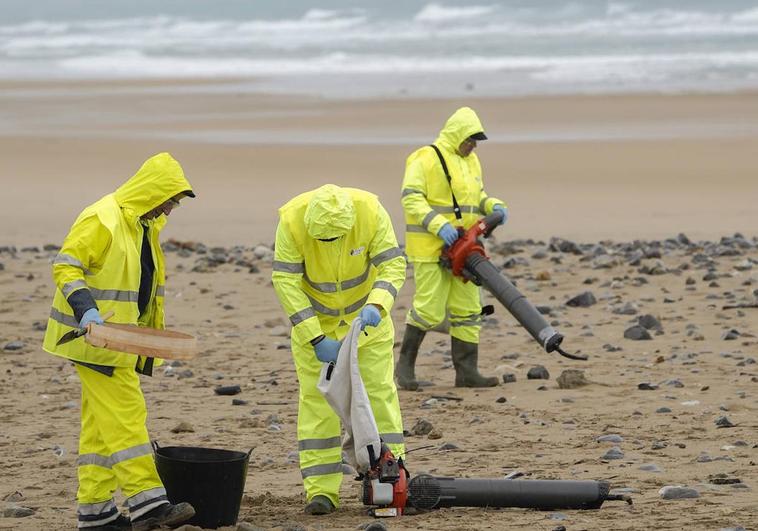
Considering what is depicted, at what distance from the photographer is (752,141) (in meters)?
24.2

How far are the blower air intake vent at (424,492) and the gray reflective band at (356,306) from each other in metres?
0.89

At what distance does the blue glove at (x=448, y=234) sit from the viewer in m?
9.16

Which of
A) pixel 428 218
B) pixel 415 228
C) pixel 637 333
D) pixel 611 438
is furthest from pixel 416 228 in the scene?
pixel 637 333

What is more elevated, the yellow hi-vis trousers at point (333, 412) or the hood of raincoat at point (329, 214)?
the hood of raincoat at point (329, 214)

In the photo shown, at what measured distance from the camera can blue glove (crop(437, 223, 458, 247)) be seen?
9.16 m

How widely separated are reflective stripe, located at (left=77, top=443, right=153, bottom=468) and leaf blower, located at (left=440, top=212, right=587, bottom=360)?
3.14 meters

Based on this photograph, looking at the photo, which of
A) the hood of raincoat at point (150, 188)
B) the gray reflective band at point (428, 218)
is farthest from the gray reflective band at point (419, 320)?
the hood of raincoat at point (150, 188)

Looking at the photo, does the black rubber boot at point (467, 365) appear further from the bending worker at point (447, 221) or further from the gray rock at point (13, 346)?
the gray rock at point (13, 346)

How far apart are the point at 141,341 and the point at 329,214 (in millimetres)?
1054

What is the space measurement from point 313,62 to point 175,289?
35.8 m

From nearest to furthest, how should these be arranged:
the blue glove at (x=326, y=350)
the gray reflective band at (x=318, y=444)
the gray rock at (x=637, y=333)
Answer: the blue glove at (x=326, y=350) → the gray reflective band at (x=318, y=444) → the gray rock at (x=637, y=333)

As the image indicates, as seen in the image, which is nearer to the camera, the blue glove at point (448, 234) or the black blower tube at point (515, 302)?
the black blower tube at point (515, 302)

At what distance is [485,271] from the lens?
9055 millimetres

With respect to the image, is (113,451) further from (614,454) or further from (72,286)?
(614,454)
